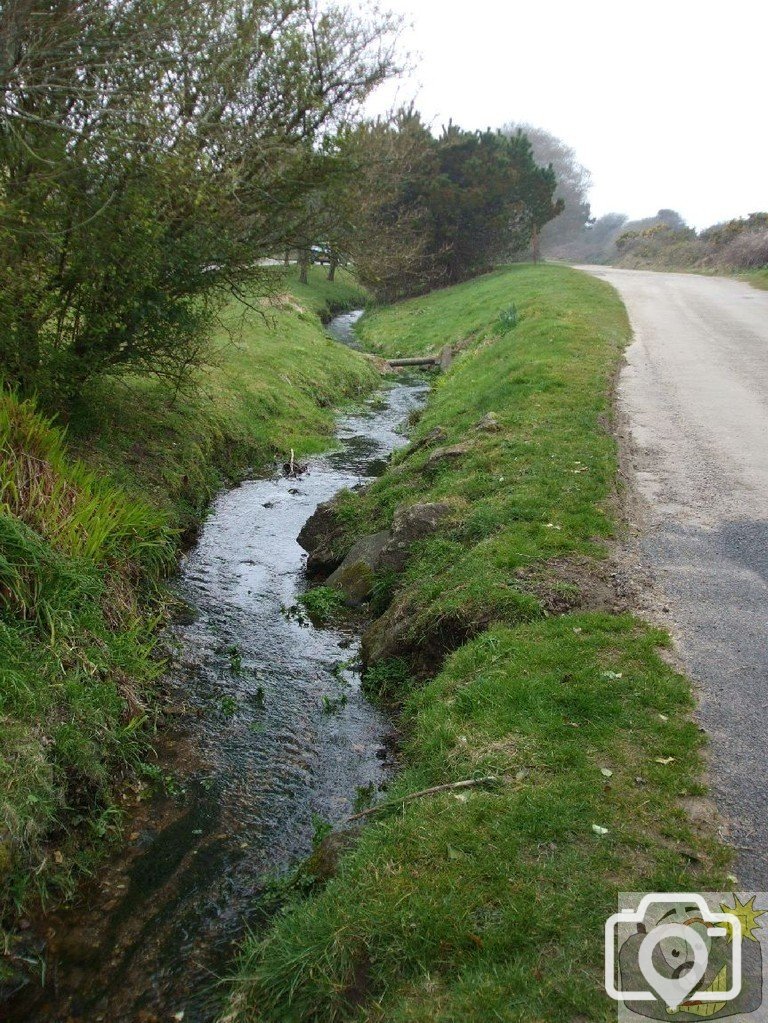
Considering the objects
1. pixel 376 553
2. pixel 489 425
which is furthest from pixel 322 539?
pixel 489 425

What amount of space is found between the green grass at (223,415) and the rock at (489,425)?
13.4 ft

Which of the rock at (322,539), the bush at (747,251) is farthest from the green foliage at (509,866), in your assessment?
the bush at (747,251)

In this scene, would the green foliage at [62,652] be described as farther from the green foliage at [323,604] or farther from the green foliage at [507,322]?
the green foliage at [507,322]

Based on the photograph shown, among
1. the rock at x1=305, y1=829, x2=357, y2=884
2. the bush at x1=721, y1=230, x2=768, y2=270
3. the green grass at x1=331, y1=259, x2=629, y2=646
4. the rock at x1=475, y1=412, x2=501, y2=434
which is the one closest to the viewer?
the rock at x1=305, y1=829, x2=357, y2=884

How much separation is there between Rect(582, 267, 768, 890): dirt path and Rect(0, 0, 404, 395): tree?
6458mm

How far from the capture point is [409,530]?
8.73 meters

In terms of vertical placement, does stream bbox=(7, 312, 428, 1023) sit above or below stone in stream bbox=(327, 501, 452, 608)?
below

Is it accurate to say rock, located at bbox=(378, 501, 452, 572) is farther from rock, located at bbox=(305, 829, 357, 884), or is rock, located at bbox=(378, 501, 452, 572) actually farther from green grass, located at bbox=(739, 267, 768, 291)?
green grass, located at bbox=(739, 267, 768, 291)

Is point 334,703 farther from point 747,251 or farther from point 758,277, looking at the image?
point 747,251

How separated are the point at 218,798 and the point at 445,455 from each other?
6.31m

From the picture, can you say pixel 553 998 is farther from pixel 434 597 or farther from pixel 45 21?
pixel 45 21

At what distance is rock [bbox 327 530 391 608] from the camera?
28.5 ft

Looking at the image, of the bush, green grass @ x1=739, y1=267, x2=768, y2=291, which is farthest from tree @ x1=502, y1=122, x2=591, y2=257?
green grass @ x1=739, y1=267, x2=768, y2=291

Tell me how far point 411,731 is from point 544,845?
6.75ft
